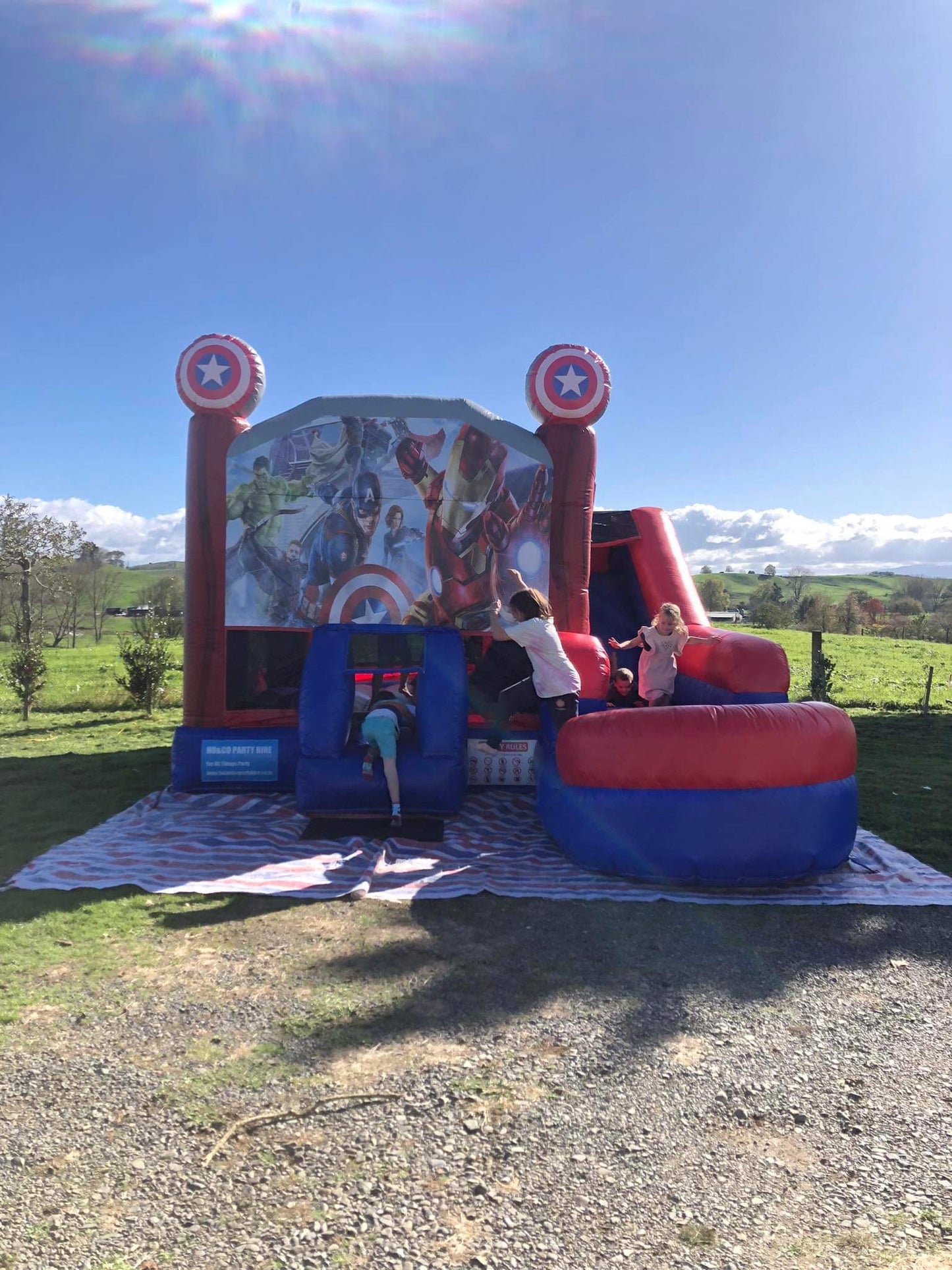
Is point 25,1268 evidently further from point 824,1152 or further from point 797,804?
point 797,804

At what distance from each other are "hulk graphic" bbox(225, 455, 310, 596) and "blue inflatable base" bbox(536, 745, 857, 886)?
3.00 metres

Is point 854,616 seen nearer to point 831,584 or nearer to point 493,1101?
point 493,1101

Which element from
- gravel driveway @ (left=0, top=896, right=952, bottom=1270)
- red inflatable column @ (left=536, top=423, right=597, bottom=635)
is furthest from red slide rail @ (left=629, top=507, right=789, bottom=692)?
gravel driveway @ (left=0, top=896, right=952, bottom=1270)

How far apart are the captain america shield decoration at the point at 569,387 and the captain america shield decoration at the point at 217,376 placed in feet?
7.02

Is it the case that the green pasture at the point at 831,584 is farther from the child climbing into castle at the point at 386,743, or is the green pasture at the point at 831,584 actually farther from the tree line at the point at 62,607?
the child climbing into castle at the point at 386,743

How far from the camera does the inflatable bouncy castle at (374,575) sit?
203 inches

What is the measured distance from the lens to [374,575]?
603cm

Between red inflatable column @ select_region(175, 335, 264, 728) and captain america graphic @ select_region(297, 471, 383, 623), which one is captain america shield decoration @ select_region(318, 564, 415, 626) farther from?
red inflatable column @ select_region(175, 335, 264, 728)

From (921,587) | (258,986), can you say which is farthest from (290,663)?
(921,587)

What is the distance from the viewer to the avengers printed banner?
600cm

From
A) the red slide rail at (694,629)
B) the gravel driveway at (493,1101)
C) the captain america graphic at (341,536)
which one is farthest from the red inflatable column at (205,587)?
the red slide rail at (694,629)

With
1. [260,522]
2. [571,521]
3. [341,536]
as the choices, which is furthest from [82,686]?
[571,521]

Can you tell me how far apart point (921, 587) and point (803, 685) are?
5683 cm

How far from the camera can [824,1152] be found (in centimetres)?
209
